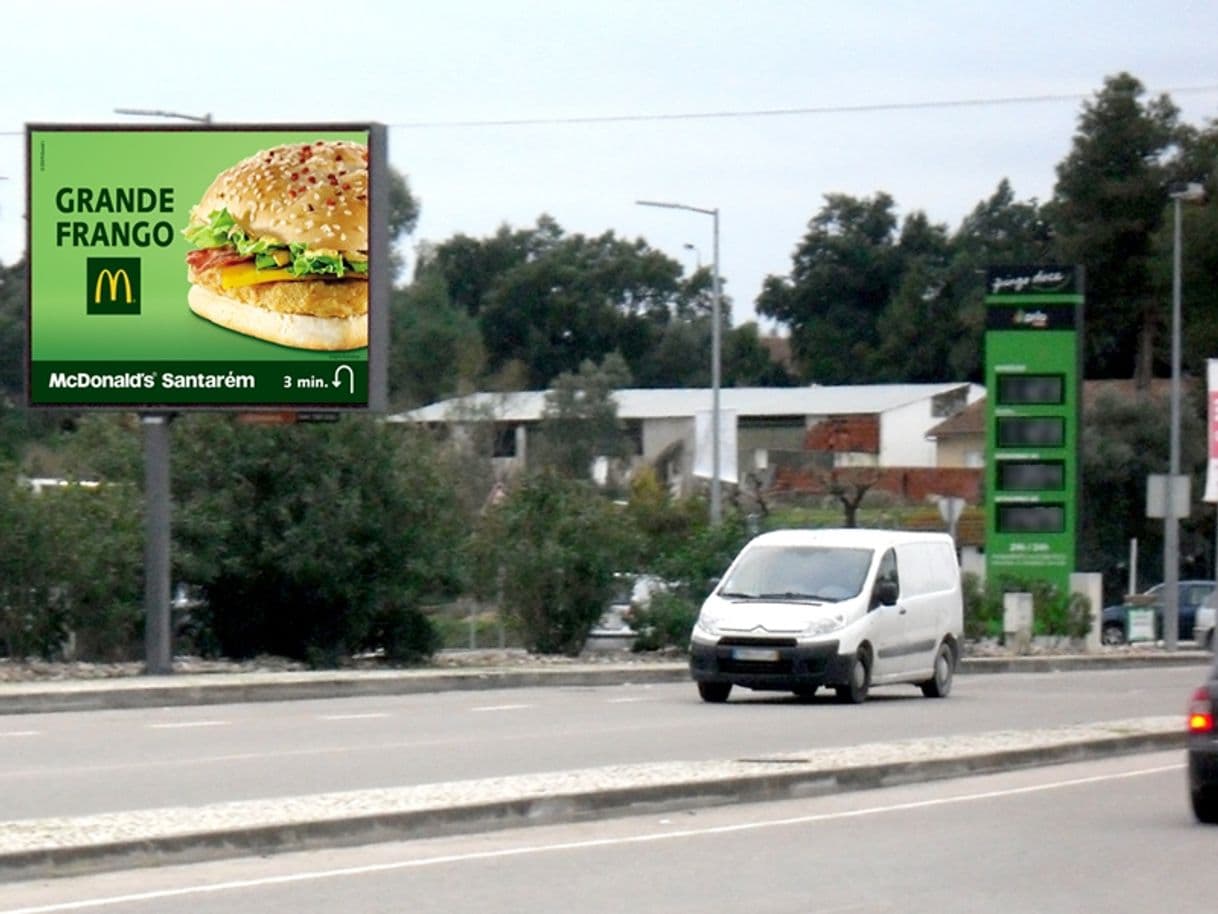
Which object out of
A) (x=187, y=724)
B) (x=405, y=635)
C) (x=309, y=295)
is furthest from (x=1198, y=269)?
(x=187, y=724)

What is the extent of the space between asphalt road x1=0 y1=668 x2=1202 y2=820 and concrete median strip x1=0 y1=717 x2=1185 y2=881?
3.79ft

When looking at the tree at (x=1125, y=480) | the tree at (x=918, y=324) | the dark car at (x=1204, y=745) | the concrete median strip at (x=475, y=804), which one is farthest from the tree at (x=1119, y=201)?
the dark car at (x=1204, y=745)

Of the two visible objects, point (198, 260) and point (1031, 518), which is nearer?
point (198, 260)

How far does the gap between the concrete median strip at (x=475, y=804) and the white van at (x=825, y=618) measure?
18.4 feet

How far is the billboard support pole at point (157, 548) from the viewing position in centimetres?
2658

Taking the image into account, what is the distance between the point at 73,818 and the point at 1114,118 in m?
78.7

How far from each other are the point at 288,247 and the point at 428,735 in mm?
9530

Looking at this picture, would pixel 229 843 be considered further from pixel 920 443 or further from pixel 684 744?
pixel 920 443

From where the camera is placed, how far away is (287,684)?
25156 mm

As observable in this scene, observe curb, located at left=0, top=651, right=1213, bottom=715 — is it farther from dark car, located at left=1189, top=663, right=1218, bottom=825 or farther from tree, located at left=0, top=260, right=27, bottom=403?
tree, located at left=0, top=260, right=27, bottom=403

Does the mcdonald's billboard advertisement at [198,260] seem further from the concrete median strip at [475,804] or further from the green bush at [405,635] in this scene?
the concrete median strip at [475,804]

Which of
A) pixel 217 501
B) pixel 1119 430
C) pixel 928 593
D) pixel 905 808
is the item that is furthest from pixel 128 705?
pixel 1119 430

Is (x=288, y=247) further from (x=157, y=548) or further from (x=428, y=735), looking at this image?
(x=428, y=735)

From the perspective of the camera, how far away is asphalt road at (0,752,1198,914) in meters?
10.0
